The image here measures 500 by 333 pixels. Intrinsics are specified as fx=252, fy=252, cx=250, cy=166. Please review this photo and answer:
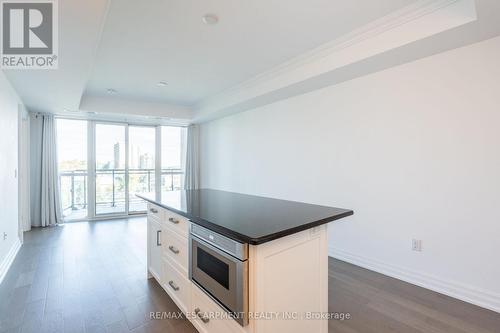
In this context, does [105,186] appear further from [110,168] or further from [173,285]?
[173,285]

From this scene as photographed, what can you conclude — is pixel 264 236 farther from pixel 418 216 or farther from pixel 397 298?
pixel 418 216

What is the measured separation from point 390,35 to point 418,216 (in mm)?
1863

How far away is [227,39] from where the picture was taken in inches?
108

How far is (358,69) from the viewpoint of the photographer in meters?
2.91

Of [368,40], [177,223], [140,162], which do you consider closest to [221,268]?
[177,223]

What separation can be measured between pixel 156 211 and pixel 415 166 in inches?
110

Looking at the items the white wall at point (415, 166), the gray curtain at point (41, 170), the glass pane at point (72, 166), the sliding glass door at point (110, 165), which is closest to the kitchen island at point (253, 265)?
the white wall at point (415, 166)

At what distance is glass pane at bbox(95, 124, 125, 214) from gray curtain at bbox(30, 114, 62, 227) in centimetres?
89

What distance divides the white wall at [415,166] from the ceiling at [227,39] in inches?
11.8

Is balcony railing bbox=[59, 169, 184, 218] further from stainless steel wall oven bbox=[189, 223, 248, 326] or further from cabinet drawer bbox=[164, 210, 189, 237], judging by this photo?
stainless steel wall oven bbox=[189, 223, 248, 326]

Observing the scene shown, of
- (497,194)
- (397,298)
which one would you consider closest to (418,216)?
(497,194)

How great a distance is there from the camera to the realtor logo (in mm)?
1892

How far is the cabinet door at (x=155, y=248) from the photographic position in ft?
8.38

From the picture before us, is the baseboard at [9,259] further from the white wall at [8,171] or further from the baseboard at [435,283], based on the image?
the baseboard at [435,283]
